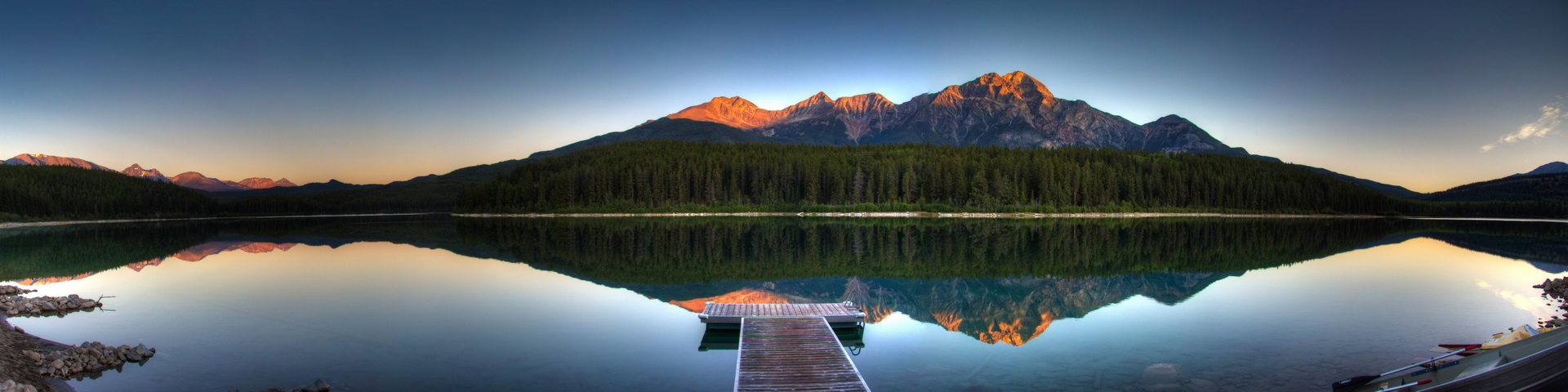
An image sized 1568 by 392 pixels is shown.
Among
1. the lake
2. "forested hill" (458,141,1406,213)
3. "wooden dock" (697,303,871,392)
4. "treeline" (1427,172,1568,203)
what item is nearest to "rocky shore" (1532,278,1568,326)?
the lake

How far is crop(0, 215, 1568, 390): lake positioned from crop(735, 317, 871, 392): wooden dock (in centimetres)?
71

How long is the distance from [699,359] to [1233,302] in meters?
16.3

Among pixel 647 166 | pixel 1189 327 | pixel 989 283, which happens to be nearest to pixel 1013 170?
pixel 647 166

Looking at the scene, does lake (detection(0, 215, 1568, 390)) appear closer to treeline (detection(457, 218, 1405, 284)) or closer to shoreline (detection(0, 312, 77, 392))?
treeline (detection(457, 218, 1405, 284))

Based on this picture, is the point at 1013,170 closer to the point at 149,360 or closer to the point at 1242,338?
the point at 1242,338

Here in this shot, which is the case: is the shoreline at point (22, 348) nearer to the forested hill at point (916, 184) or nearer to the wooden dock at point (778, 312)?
the wooden dock at point (778, 312)

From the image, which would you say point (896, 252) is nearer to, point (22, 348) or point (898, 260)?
point (898, 260)

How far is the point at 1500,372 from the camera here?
27.6ft

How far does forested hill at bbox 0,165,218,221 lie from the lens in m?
96.6

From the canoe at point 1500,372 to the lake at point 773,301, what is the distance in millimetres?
1433

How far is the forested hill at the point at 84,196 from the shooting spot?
96.6 m

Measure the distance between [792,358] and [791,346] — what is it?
0.74 m

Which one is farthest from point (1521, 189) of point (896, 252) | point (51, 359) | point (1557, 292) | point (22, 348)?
point (22, 348)

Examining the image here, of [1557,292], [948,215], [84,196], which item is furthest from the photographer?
[84,196]
